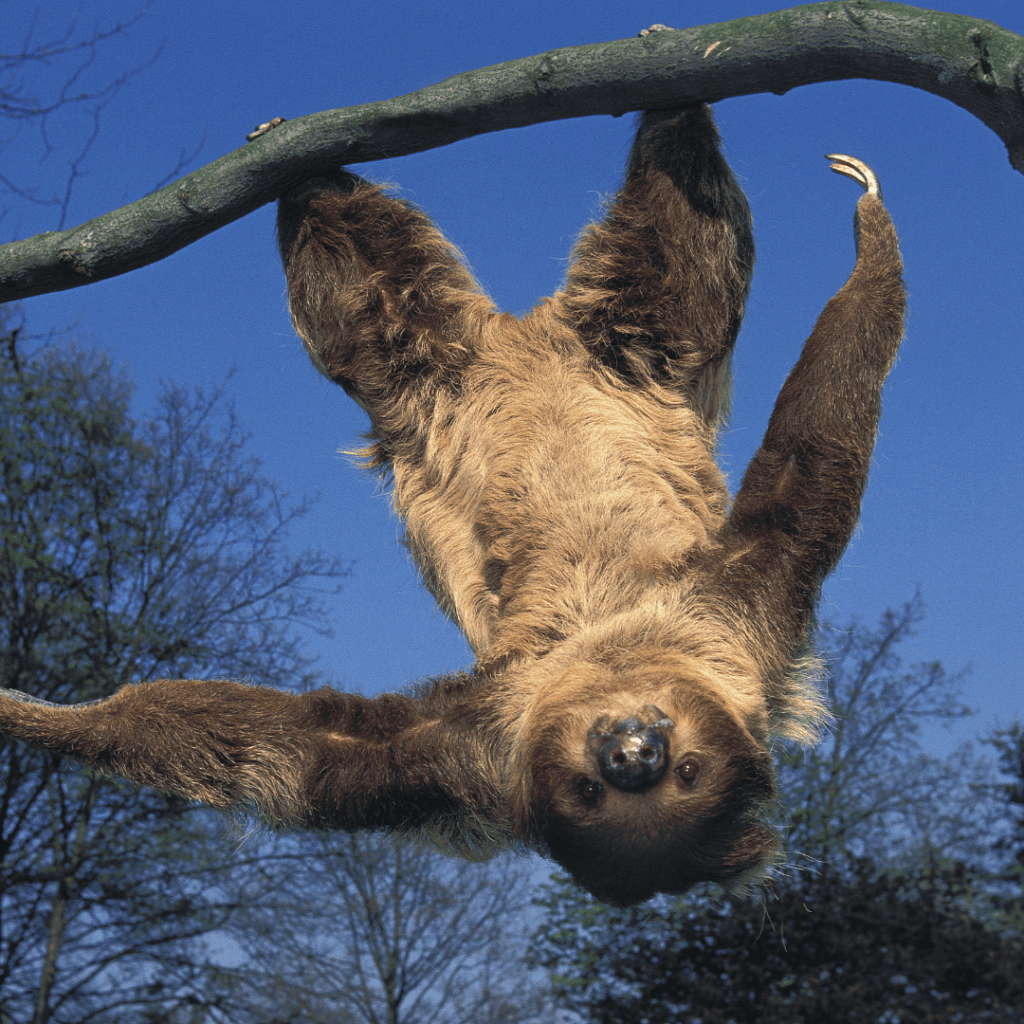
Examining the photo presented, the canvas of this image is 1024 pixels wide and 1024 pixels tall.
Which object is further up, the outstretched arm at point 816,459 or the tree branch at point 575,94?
the tree branch at point 575,94

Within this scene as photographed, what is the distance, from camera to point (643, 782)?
10.6 ft

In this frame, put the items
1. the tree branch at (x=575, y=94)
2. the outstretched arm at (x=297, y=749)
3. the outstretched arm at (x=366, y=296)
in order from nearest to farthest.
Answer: the tree branch at (x=575, y=94)
the outstretched arm at (x=297, y=749)
the outstretched arm at (x=366, y=296)

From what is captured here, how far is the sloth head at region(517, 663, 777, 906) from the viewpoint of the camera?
128 inches

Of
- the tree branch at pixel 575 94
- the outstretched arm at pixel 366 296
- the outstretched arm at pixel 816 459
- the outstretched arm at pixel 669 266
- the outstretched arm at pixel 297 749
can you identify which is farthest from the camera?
the outstretched arm at pixel 366 296

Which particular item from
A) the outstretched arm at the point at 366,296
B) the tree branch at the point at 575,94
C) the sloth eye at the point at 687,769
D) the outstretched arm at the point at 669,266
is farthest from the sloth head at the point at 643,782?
the tree branch at the point at 575,94

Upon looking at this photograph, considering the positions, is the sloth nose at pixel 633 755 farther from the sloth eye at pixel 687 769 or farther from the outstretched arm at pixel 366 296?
the outstretched arm at pixel 366 296

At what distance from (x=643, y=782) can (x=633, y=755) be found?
0.31ft

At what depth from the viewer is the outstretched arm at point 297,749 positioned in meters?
3.71

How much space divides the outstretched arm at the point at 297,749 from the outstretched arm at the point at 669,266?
1.62 m

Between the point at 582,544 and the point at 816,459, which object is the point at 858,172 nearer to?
the point at 816,459

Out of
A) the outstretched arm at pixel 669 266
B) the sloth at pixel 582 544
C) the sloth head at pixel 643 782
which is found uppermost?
the outstretched arm at pixel 669 266

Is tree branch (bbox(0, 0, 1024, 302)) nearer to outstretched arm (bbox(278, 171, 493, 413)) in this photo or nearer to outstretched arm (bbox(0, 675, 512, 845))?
outstretched arm (bbox(278, 171, 493, 413))

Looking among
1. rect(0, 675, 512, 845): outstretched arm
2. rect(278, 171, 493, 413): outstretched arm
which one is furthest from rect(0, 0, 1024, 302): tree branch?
rect(0, 675, 512, 845): outstretched arm

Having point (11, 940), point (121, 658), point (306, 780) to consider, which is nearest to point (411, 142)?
point (306, 780)
